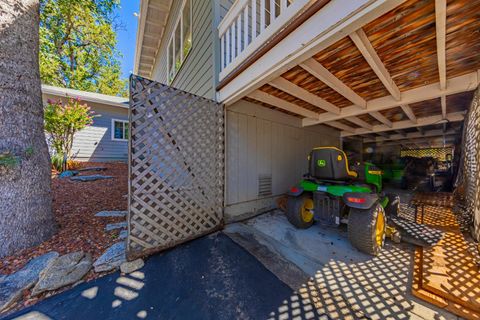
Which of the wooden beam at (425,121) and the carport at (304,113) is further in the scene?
the wooden beam at (425,121)

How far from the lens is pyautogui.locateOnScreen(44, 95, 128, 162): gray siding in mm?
8352

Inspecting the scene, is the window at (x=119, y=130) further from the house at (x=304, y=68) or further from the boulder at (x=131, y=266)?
the boulder at (x=131, y=266)

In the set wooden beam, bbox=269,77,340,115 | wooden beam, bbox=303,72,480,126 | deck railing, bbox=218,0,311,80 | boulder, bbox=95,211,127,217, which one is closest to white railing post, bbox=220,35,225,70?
deck railing, bbox=218,0,311,80

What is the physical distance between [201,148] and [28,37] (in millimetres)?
2647

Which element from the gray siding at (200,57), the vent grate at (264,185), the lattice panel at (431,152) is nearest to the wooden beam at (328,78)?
the gray siding at (200,57)

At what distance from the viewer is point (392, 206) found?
11.6 feet

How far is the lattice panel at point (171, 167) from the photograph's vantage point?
224cm

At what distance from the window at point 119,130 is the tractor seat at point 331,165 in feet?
32.9

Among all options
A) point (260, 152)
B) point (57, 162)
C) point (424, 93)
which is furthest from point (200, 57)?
point (57, 162)

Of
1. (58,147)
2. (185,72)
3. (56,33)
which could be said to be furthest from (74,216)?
(56,33)

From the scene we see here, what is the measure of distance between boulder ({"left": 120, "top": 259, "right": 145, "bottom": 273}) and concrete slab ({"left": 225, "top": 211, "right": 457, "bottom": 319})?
1.33 meters

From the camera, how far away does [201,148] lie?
2.89m

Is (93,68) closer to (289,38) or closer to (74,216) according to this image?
(74,216)

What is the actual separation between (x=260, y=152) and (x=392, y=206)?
9.39 feet
